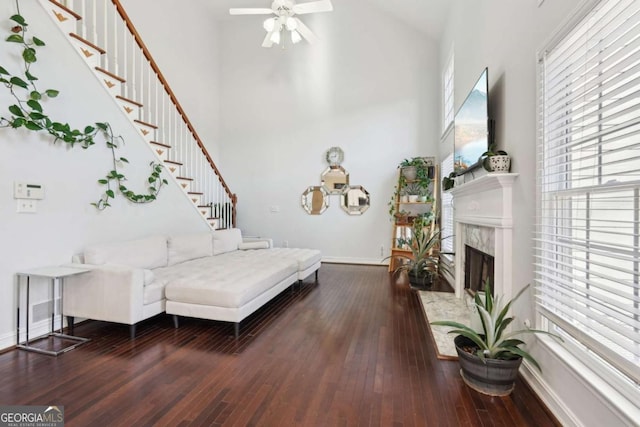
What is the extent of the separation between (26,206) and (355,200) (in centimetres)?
490

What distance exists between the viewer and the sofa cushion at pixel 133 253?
9.45ft

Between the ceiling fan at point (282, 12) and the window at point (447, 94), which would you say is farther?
the window at point (447, 94)

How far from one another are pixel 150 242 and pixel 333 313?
2.28m

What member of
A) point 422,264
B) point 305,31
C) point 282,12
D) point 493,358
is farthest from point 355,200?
point 493,358

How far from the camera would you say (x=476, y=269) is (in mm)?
3217

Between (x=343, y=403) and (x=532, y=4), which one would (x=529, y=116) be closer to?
(x=532, y=4)

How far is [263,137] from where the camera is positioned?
6.82 meters

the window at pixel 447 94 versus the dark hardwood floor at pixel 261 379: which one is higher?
the window at pixel 447 94

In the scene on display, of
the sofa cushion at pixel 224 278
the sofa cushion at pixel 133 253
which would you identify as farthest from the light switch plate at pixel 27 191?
the sofa cushion at pixel 224 278

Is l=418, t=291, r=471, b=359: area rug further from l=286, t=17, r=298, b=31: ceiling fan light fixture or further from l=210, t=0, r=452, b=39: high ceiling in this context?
l=210, t=0, r=452, b=39: high ceiling

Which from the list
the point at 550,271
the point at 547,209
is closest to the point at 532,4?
the point at 547,209

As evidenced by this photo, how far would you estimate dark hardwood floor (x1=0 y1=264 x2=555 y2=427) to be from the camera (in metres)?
1.65

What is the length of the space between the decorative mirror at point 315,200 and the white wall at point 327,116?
0.13 metres

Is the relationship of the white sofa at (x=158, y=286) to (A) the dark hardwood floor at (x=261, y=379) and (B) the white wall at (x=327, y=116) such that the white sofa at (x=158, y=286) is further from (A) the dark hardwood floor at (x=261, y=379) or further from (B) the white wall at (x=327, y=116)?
(B) the white wall at (x=327, y=116)
